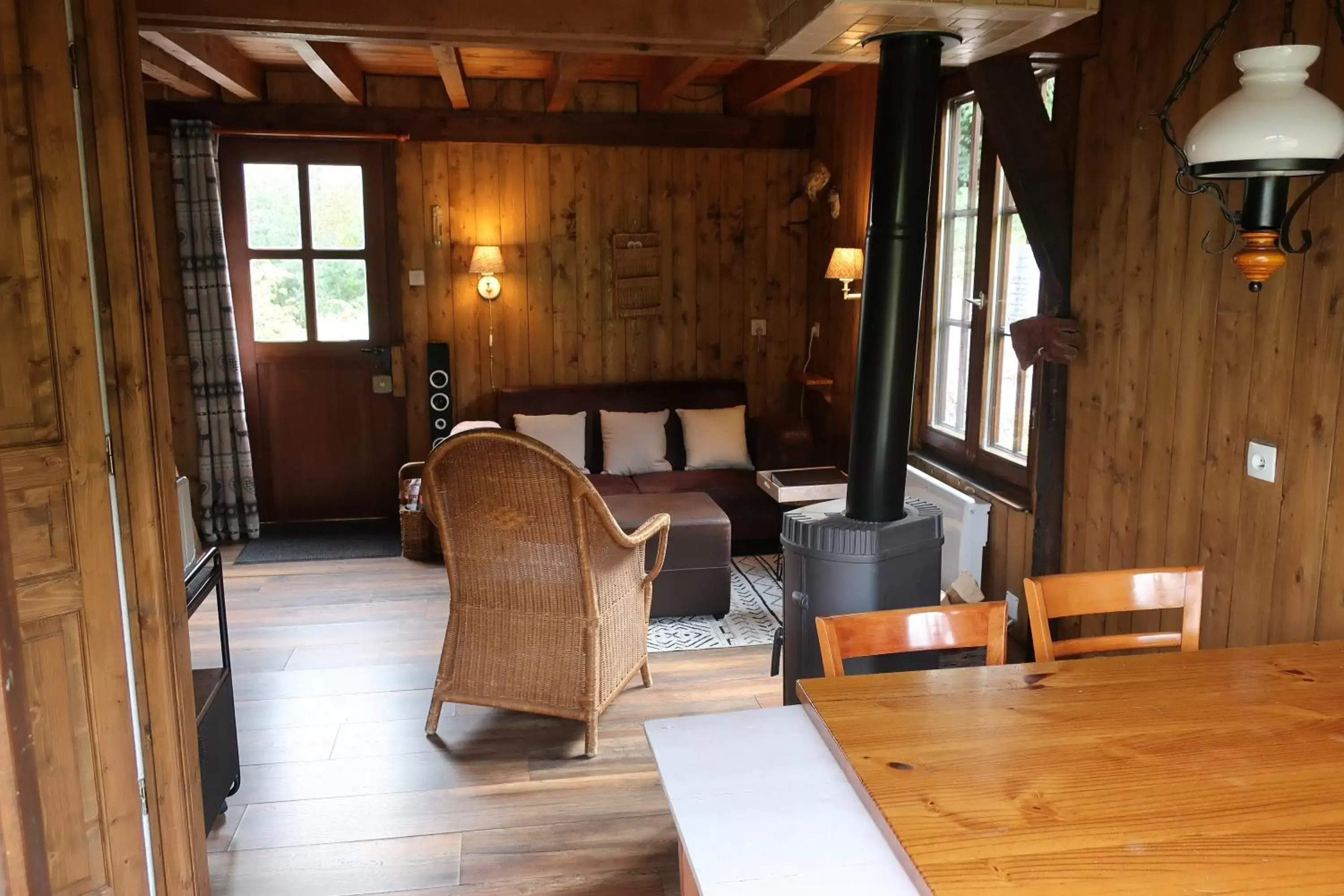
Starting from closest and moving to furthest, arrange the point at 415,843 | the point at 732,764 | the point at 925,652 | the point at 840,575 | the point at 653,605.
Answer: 1. the point at 732,764
2. the point at 415,843
3. the point at 840,575
4. the point at 925,652
5. the point at 653,605

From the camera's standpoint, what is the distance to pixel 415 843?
2.68m

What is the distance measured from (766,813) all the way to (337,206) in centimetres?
511

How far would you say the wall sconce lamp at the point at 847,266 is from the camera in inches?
199

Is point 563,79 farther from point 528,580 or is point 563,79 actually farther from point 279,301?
point 528,580

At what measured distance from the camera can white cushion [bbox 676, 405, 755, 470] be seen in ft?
18.5

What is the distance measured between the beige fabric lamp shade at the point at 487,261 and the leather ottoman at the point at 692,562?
76.5 inches

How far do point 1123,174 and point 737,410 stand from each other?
2991 mm

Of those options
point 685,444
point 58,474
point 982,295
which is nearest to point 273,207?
point 685,444

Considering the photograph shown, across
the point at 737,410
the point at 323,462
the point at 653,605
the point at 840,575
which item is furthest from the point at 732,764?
the point at 323,462

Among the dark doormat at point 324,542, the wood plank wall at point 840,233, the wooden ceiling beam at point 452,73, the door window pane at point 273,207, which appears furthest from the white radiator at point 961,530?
the door window pane at point 273,207

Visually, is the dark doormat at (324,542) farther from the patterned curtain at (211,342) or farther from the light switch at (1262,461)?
the light switch at (1262,461)

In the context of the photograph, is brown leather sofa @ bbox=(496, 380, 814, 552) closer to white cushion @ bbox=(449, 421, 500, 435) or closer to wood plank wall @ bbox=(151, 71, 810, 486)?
white cushion @ bbox=(449, 421, 500, 435)

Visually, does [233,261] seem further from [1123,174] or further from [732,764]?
[732,764]

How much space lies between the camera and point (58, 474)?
2.02 m
